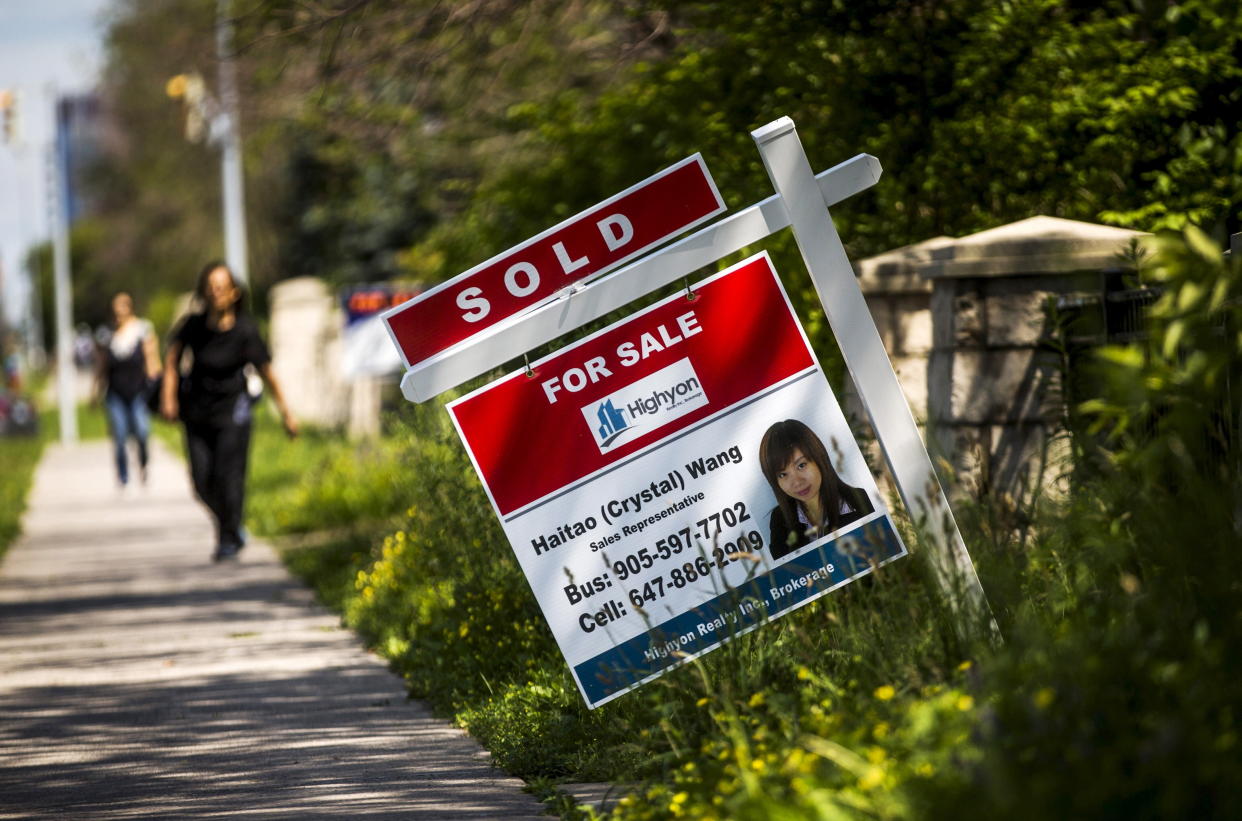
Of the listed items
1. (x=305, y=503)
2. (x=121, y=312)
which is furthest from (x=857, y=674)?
(x=121, y=312)

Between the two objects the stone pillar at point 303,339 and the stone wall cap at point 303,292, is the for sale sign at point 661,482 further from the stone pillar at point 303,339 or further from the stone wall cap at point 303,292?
the stone wall cap at point 303,292

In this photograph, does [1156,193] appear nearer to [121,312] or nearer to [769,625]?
[769,625]

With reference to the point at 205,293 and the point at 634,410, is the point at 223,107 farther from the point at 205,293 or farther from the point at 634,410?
the point at 634,410

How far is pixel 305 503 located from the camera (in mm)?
14039

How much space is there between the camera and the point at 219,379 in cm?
1100

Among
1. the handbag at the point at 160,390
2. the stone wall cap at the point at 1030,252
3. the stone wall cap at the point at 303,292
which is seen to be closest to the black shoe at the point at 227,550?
the handbag at the point at 160,390

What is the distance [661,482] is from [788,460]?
390 millimetres

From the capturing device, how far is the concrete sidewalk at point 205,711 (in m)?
5.27

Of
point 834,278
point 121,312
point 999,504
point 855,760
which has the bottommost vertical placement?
point 999,504

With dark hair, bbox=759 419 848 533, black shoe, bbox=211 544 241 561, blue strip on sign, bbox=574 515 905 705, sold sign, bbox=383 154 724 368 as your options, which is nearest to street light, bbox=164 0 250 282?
black shoe, bbox=211 544 241 561

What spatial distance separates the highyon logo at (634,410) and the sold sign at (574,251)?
1.30 feet

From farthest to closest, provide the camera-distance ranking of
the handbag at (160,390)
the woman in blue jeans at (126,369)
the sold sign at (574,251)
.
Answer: the woman in blue jeans at (126,369) < the handbag at (160,390) < the sold sign at (574,251)

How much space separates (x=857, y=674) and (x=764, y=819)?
4.46 ft

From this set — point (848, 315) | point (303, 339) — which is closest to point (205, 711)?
point (848, 315)
